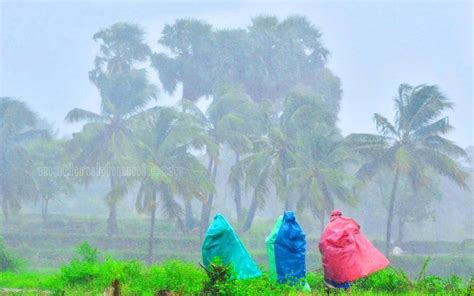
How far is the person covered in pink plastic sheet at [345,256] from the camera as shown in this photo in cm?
1113

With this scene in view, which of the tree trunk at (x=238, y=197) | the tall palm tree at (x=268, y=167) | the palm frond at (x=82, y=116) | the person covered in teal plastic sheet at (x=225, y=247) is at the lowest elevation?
the person covered in teal plastic sheet at (x=225, y=247)

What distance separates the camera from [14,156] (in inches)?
1475

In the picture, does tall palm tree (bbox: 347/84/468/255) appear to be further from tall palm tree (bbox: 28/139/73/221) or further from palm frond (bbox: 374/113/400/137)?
tall palm tree (bbox: 28/139/73/221)

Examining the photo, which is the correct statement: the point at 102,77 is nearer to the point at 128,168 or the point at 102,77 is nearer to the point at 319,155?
the point at 128,168

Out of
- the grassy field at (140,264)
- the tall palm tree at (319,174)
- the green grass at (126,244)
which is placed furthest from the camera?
the green grass at (126,244)

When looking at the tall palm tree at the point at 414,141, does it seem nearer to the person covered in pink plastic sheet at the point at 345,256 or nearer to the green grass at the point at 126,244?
the green grass at the point at 126,244

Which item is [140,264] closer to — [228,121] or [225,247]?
[225,247]

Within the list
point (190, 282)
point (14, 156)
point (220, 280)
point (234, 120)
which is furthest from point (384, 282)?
point (14, 156)

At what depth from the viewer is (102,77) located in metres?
40.9

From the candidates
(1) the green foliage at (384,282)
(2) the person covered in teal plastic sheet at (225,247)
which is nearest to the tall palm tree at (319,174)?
(1) the green foliage at (384,282)

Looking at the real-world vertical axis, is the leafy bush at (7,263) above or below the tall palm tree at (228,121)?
below

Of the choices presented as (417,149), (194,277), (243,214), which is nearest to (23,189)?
(243,214)

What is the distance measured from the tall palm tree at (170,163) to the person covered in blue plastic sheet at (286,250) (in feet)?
62.7

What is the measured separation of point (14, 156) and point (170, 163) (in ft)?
40.5
